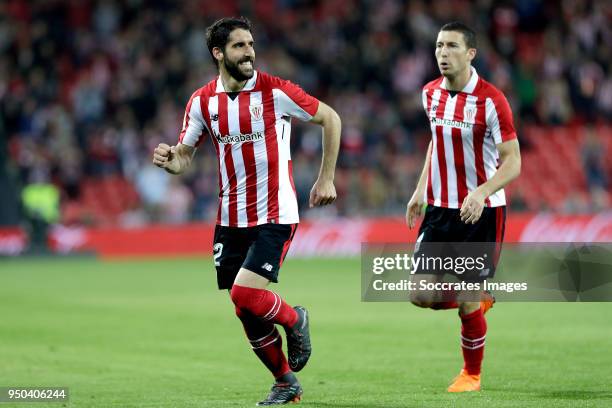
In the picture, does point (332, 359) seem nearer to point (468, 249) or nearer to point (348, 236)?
point (468, 249)

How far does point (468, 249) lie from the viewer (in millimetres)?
8273

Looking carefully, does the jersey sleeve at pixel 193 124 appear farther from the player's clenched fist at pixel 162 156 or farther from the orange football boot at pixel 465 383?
the orange football boot at pixel 465 383

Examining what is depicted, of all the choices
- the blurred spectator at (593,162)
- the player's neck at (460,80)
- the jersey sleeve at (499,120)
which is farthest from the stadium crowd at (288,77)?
the jersey sleeve at (499,120)

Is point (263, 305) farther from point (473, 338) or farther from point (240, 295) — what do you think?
point (473, 338)

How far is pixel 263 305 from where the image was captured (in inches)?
292

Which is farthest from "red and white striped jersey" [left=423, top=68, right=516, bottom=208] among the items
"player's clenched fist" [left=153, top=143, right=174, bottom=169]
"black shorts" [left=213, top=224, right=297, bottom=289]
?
"player's clenched fist" [left=153, top=143, right=174, bottom=169]

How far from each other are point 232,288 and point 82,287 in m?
9.83

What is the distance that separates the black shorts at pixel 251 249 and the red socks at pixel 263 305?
0.12m

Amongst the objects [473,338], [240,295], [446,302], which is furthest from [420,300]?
[240,295]

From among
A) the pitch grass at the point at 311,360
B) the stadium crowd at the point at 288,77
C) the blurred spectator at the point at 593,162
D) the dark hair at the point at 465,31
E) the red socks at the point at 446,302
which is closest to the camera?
the pitch grass at the point at 311,360

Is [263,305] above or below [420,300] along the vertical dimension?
above

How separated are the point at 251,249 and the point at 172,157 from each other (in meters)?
0.81

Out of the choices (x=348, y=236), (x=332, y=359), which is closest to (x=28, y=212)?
(x=348, y=236)

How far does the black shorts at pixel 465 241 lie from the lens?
27.0 feet
